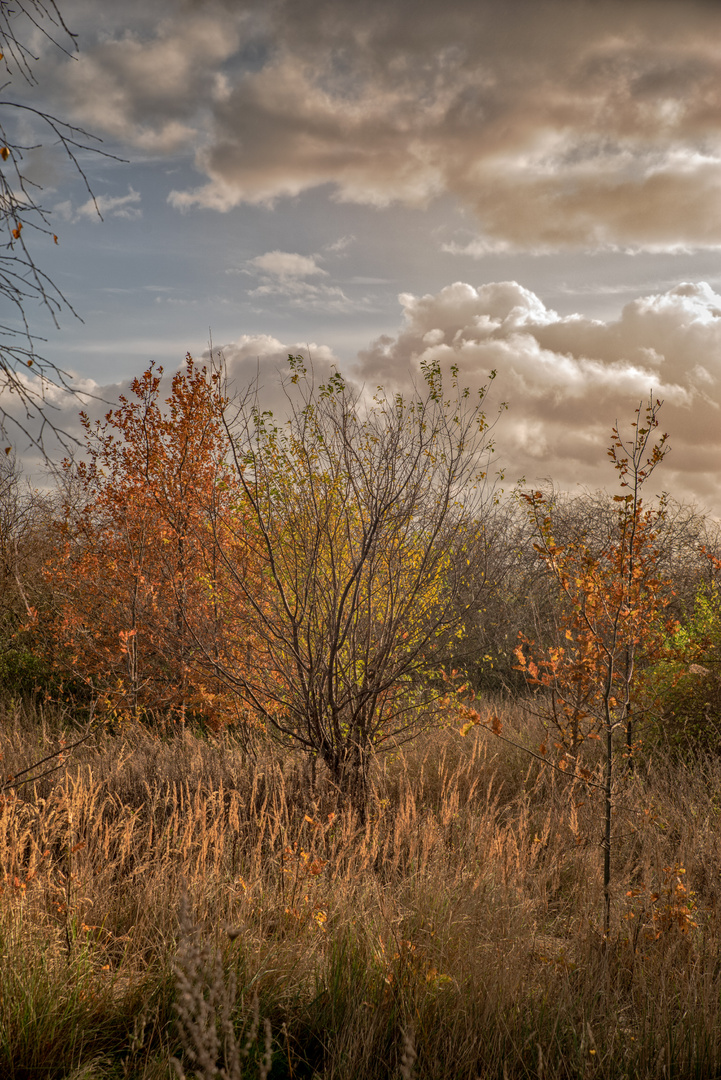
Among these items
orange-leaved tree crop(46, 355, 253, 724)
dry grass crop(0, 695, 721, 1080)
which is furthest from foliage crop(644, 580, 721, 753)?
orange-leaved tree crop(46, 355, 253, 724)

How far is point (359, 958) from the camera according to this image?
119 inches

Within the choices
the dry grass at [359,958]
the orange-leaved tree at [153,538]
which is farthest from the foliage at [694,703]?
the orange-leaved tree at [153,538]

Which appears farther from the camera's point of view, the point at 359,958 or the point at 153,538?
the point at 153,538

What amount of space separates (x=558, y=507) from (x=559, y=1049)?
43.3ft

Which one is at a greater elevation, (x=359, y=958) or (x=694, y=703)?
(x=694, y=703)

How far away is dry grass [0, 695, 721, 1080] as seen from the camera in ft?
8.40

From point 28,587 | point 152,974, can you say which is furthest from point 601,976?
point 28,587

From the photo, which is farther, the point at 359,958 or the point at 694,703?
the point at 694,703

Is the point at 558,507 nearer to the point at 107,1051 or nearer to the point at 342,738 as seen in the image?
the point at 342,738

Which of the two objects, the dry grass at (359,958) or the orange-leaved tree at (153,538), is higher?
the orange-leaved tree at (153,538)

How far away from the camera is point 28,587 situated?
12.7 m

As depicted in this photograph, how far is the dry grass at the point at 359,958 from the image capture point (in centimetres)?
256

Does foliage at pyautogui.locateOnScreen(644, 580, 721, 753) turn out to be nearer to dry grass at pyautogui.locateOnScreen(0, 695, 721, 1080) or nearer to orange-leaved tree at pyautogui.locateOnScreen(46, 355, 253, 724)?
dry grass at pyautogui.locateOnScreen(0, 695, 721, 1080)

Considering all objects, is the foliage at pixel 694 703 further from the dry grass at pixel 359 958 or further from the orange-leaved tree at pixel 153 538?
the orange-leaved tree at pixel 153 538
